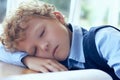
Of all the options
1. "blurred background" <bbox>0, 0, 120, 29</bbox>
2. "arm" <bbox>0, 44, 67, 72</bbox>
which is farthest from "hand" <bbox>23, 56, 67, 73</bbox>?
"blurred background" <bbox>0, 0, 120, 29</bbox>

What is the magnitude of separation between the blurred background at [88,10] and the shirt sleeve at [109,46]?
923 millimetres

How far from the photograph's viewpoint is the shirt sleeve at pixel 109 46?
0.71 metres

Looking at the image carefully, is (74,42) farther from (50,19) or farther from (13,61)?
(13,61)

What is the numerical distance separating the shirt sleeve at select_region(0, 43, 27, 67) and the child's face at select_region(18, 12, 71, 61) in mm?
25

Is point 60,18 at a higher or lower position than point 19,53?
higher

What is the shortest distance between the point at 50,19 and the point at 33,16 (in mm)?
64

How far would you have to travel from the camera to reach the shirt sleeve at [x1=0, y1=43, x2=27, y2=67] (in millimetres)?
931

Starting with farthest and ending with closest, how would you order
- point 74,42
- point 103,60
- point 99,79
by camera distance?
1. point 74,42
2. point 103,60
3. point 99,79

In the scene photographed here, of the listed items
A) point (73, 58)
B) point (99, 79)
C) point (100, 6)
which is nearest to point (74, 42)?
point (73, 58)

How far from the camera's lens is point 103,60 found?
82 centimetres

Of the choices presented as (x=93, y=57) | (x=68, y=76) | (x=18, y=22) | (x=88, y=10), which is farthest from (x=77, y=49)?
(x=88, y=10)

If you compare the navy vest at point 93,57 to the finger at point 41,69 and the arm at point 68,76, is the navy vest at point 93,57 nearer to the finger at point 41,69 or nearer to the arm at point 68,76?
the finger at point 41,69

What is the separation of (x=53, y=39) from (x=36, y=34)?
7cm

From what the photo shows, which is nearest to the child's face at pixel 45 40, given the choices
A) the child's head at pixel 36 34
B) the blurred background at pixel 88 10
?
the child's head at pixel 36 34
